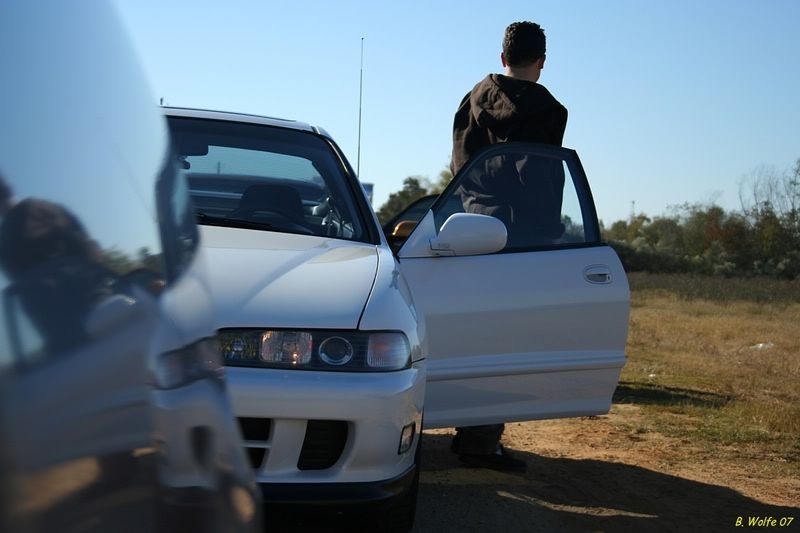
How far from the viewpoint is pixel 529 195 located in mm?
5051

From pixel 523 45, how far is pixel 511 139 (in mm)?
556

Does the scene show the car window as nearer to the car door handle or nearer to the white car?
the white car

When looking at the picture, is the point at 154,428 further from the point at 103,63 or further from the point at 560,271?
the point at 560,271

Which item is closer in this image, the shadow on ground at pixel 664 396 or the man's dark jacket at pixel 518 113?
the man's dark jacket at pixel 518 113

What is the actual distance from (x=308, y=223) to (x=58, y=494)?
3.61 meters

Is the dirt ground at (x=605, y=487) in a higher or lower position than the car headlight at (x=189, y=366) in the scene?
lower

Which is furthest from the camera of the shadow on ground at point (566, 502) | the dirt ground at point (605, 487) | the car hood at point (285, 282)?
the dirt ground at point (605, 487)

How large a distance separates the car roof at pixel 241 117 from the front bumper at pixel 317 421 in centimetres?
181

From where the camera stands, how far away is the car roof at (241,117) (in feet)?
15.9

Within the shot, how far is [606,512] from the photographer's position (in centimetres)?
471

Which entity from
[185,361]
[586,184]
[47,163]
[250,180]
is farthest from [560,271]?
[47,163]

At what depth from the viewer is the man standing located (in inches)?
197

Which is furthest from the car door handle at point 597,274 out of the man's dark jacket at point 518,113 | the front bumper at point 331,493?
the front bumper at point 331,493

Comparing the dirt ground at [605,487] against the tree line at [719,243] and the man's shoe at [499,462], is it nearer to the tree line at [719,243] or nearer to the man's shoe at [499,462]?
the man's shoe at [499,462]
